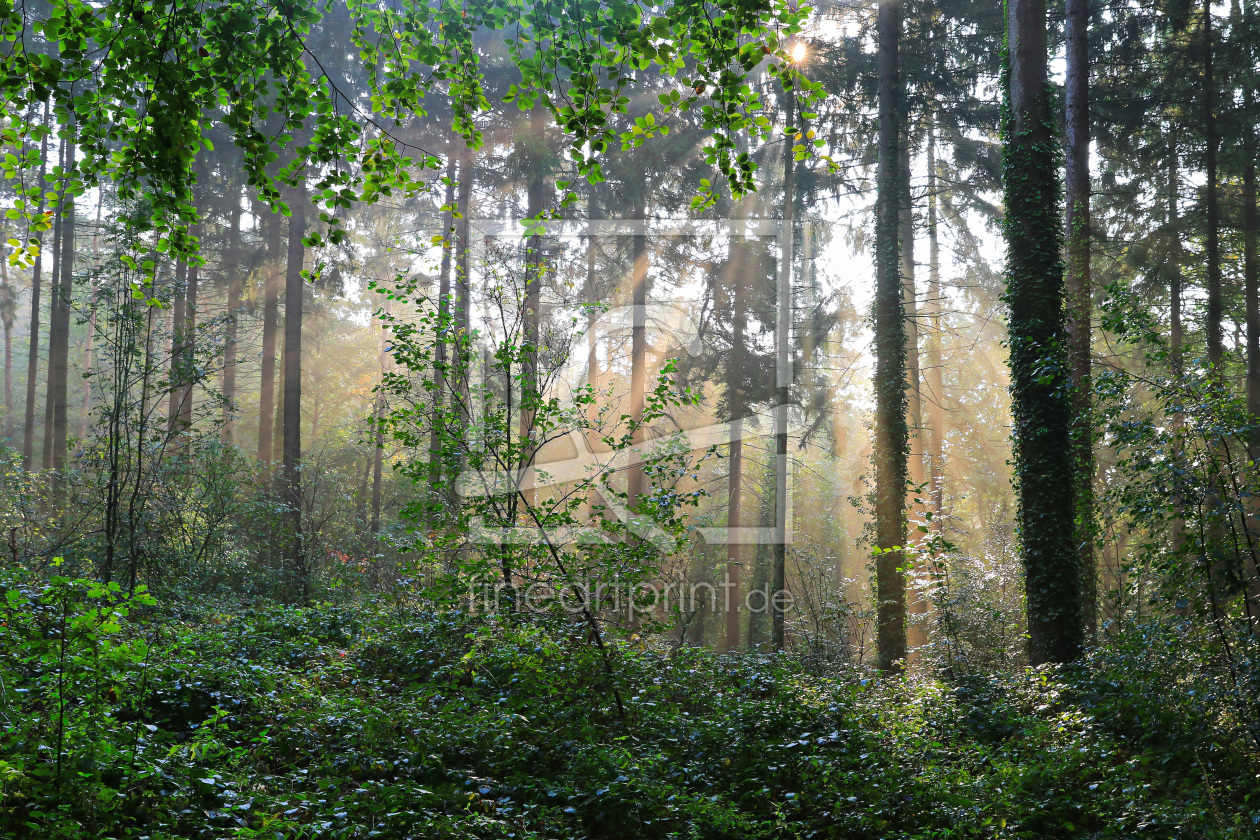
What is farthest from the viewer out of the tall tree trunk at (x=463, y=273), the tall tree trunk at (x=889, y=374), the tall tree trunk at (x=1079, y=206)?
the tall tree trunk at (x=889, y=374)

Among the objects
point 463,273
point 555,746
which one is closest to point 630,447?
point 463,273

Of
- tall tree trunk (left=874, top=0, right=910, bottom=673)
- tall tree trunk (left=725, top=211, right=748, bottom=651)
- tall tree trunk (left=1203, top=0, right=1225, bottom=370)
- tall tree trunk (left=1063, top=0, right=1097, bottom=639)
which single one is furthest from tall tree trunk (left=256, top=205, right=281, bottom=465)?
tall tree trunk (left=1203, top=0, right=1225, bottom=370)

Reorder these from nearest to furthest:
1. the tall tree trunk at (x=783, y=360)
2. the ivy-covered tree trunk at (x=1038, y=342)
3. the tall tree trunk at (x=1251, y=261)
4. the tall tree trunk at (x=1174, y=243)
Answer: the ivy-covered tree trunk at (x=1038, y=342), the tall tree trunk at (x=1251, y=261), the tall tree trunk at (x=1174, y=243), the tall tree trunk at (x=783, y=360)

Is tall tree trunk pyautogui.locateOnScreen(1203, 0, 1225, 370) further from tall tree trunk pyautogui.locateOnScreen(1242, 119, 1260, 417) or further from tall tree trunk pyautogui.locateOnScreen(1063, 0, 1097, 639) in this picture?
tall tree trunk pyautogui.locateOnScreen(1063, 0, 1097, 639)

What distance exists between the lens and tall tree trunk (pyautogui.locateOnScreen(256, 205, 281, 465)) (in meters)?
18.8

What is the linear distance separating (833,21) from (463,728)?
1660 cm

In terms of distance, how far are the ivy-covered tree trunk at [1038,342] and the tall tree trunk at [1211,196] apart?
660cm

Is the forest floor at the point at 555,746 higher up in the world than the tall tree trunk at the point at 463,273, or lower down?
lower down

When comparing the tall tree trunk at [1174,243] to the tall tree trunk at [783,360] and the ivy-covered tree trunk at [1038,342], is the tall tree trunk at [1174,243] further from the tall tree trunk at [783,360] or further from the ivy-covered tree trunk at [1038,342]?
the tall tree trunk at [783,360]

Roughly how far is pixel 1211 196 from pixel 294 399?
18.6 metres

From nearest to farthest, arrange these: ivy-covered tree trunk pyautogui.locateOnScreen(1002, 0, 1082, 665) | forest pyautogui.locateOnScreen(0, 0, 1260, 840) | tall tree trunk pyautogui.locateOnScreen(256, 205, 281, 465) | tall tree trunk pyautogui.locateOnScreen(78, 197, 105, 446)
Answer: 1. forest pyautogui.locateOnScreen(0, 0, 1260, 840)
2. ivy-covered tree trunk pyautogui.locateOnScreen(1002, 0, 1082, 665)
3. tall tree trunk pyautogui.locateOnScreen(78, 197, 105, 446)
4. tall tree trunk pyautogui.locateOnScreen(256, 205, 281, 465)

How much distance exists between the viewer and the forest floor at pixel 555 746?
11.4 feet

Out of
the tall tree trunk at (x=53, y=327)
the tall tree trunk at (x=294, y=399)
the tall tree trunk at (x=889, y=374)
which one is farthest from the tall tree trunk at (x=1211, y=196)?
the tall tree trunk at (x=53, y=327)

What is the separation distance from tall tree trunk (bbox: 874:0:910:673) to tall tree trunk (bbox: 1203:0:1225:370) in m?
5.67
